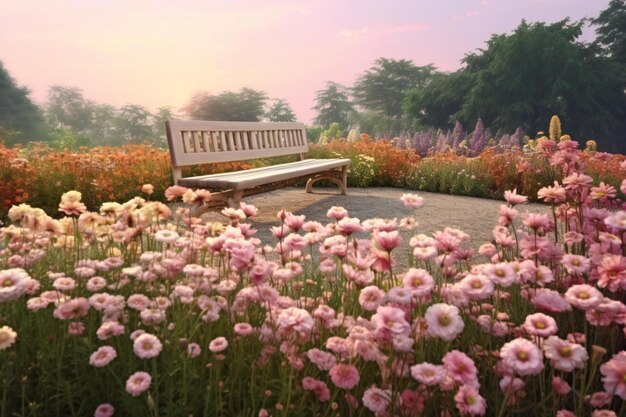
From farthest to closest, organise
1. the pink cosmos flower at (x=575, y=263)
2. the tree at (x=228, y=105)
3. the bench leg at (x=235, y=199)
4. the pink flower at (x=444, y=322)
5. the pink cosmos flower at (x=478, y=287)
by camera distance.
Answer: the tree at (x=228, y=105) → the bench leg at (x=235, y=199) → the pink cosmos flower at (x=575, y=263) → the pink cosmos flower at (x=478, y=287) → the pink flower at (x=444, y=322)

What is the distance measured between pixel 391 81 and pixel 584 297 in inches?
2161

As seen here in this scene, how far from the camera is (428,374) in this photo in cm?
129

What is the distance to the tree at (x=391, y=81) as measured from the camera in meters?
54.3

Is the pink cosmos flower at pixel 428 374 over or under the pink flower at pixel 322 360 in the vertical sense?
over

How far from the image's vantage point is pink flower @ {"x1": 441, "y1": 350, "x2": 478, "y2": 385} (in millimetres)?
1242

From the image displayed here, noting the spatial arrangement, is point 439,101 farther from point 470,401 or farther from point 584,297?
point 470,401

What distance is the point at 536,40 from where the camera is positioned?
28.7 metres

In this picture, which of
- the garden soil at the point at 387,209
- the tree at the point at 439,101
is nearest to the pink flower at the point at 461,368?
the garden soil at the point at 387,209

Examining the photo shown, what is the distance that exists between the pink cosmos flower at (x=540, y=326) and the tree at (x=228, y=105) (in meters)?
44.5

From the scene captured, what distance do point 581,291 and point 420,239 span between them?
0.68 meters

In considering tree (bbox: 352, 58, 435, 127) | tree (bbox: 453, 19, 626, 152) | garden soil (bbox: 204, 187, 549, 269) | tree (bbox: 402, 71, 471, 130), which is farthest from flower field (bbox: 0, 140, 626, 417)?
tree (bbox: 352, 58, 435, 127)

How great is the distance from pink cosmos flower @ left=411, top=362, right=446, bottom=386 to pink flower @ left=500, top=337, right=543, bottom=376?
0.15 metres

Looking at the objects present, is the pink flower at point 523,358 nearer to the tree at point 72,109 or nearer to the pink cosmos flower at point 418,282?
the pink cosmos flower at point 418,282

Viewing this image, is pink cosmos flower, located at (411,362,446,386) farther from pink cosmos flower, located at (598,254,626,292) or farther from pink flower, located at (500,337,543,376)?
pink cosmos flower, located at (598,254,626,292)
